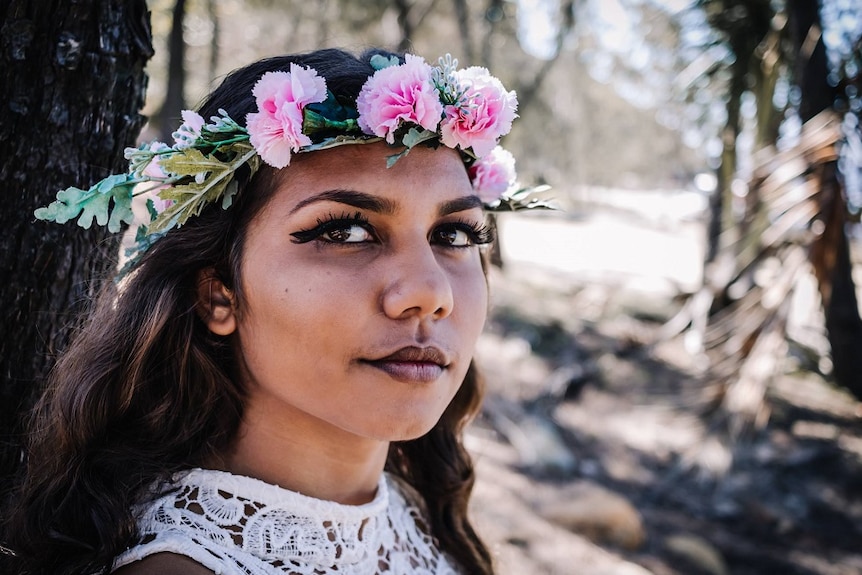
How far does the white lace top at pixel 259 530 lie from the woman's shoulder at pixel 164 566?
1 centimetres

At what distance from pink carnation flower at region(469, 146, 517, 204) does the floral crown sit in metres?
0.28

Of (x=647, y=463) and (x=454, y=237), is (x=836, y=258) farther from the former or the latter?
(x=454, y=237)

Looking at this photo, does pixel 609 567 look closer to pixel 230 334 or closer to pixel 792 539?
pixel 792 539

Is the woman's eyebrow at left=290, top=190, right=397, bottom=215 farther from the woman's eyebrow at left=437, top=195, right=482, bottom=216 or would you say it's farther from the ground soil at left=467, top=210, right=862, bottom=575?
the ground soil at left=467, top=210, right=862, bottom=575

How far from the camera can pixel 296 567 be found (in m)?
1.63

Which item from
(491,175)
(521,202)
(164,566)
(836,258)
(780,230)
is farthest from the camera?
(836,258)

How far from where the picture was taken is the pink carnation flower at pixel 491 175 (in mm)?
2068

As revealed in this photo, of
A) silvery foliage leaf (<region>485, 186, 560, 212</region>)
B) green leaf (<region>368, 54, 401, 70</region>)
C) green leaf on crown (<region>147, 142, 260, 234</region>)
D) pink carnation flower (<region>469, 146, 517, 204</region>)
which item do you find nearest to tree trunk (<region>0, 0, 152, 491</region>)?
green leaf on crown (<region>147, 142, 260, 234</region>)

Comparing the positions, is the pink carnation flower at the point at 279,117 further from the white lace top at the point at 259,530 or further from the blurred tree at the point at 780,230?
the blurred tree at the point at 780,230

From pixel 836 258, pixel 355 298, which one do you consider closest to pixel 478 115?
pixel 355 298

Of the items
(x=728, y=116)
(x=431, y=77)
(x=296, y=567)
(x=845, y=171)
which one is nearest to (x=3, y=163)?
(x=431, y=77)

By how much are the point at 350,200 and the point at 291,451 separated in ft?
2.02

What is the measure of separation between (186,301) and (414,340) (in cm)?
57

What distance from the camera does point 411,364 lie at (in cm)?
158
